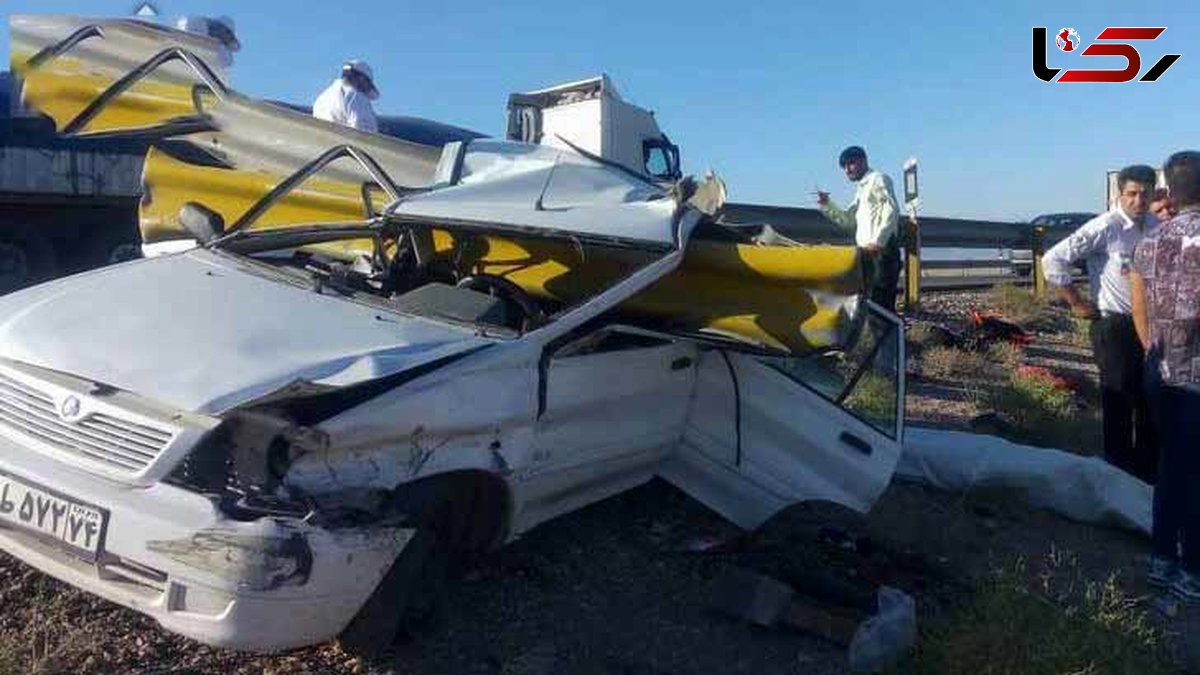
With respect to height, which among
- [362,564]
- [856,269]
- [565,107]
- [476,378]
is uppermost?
[565,107]

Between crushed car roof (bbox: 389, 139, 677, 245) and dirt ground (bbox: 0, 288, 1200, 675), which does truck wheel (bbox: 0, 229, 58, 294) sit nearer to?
crushed car roof (bbox: 389, 139, 677, 245)

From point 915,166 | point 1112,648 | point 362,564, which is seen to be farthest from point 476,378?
point 915,166

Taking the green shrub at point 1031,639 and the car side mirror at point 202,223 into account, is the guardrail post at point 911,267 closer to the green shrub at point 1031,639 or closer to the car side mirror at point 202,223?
the green shrub at point 1031,639

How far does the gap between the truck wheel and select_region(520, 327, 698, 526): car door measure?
7.21 m

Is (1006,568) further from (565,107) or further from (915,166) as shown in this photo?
(565,107)

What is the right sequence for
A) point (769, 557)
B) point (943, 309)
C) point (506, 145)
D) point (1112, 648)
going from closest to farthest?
1. point (1112, 648)
2. point (769, 557)
3. point (506, 145)
4. point (943, 309)

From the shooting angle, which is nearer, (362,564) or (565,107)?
(362,564)

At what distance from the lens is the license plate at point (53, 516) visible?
2910mm

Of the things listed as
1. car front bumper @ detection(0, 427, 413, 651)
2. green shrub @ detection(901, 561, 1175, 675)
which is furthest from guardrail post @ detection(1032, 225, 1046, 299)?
car front bumper @ detection(0, 427, 413, 651)

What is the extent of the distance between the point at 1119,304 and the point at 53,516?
16.9 feet

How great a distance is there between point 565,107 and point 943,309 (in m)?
5.94

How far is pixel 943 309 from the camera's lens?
44.4ft

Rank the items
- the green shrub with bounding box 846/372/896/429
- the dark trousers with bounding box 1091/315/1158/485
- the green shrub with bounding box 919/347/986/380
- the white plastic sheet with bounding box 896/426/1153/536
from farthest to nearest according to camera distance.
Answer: the green shrub with bounding box 919/347/986/380, the dark trousers with bounding box 1091/315/1158/485, the white plastic sheet with bounding box 896/426/1153/536, the green shrub with bounding box 846/372/896/429

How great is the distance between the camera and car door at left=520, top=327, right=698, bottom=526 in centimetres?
386
